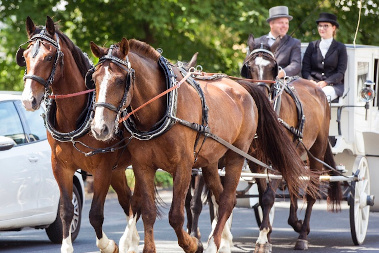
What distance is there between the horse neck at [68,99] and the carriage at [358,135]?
137 inches

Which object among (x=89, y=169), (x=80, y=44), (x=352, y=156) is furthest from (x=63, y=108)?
(x=80, y=44)

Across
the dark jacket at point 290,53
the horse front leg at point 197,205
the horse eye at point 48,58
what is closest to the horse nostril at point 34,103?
the horse eye at point 48,58

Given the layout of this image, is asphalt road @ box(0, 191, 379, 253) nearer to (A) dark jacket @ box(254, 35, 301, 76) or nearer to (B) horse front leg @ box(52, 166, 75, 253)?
(B) horse front leg @ box(52, 166, 75, 253)

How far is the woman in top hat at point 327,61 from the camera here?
12.1m

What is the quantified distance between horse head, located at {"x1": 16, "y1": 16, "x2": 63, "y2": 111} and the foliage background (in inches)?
396

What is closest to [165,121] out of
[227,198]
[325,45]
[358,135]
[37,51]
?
[37,51]

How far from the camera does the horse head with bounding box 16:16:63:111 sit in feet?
26.4

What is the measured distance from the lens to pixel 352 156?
12539mm

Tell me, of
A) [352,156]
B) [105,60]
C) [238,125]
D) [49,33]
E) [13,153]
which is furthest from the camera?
[352,156]

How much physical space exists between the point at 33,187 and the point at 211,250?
2.80m

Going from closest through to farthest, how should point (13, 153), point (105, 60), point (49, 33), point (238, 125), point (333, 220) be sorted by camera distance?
point (105, 60) → point (49, 33) → point (238, 125) → point (13, 153) → point (333, 220)

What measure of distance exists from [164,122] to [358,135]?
500 cm

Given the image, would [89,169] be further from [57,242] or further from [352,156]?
[352,156]

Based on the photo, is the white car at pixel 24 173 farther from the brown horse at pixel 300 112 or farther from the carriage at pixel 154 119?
the brown horse at pixel 300 112
